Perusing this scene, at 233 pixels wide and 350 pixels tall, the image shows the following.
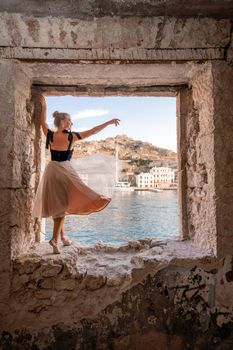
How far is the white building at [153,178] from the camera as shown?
350 centimetres

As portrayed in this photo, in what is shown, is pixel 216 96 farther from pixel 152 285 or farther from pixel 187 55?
pixel 152 285

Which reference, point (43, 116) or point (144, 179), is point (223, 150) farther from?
point (144, 179)

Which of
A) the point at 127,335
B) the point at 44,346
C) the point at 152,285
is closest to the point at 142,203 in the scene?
the point at 152,285

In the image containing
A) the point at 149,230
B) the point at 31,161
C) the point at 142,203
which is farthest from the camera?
the point at 142,203

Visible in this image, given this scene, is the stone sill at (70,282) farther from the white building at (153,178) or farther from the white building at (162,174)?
the white building at (153,178)

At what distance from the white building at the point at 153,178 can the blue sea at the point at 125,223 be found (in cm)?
33

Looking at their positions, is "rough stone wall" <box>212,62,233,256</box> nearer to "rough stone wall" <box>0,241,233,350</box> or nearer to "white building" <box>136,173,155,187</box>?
"rough stone wall" <box>0,241,233,350</box>

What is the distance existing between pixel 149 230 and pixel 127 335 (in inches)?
39.7

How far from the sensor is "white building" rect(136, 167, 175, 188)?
3.50 metres

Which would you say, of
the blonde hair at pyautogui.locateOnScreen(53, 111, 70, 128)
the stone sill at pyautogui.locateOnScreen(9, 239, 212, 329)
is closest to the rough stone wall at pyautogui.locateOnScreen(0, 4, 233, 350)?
the stone sill at pyautogui.locateOnScreen(9, 239, 212, 329)

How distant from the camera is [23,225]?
2.17 meters

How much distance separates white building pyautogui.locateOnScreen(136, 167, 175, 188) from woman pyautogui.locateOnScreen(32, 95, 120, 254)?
54.2 inches

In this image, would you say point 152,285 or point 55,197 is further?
point 55,197

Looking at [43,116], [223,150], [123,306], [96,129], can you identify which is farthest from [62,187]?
[223,150]
